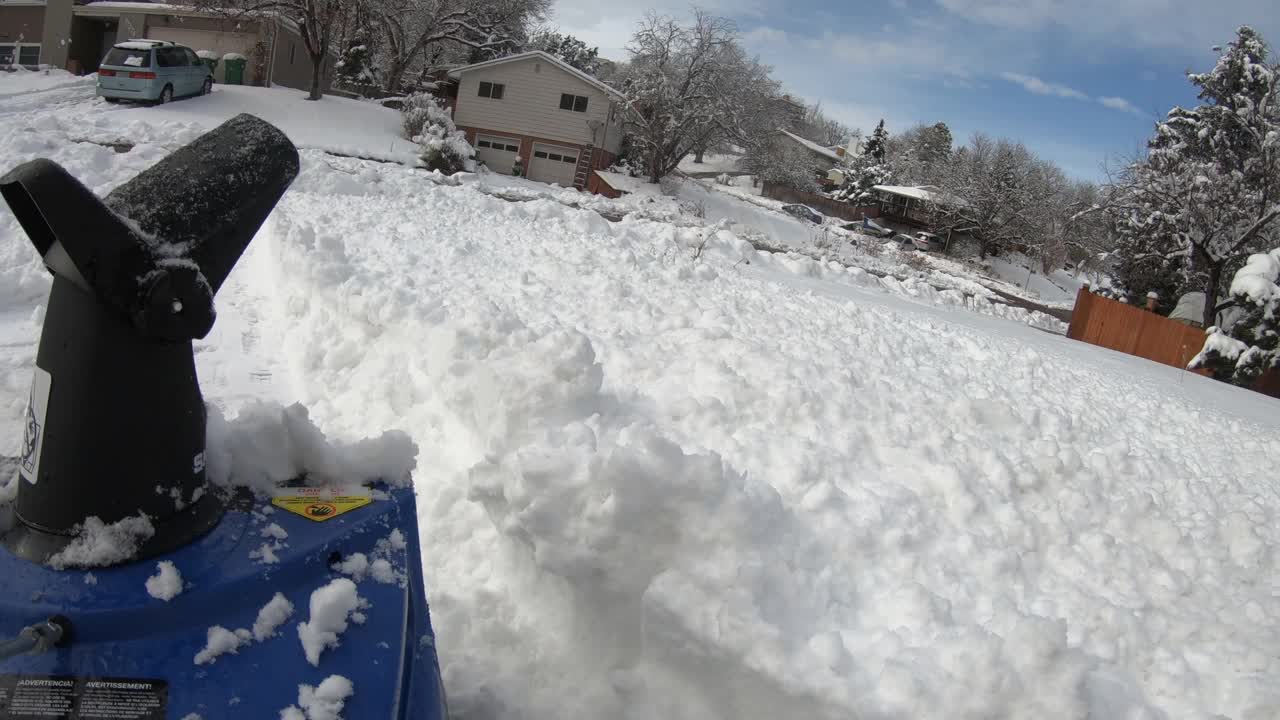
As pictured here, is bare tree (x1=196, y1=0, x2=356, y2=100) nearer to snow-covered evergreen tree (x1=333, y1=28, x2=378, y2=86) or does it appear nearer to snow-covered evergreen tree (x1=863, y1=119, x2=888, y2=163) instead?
snow-covered evergreen tree (x1=333, y1=28, x2=378, y2=86)

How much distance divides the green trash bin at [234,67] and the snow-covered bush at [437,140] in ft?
43.1

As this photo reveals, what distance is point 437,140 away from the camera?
2391cm

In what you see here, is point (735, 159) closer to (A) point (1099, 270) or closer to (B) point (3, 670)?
(A) point (1099, 270)

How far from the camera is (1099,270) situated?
47531 millimetres

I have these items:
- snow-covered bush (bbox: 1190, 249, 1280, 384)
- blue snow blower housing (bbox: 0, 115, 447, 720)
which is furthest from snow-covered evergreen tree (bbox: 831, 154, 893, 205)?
blue snow blower housing (bbox: 0, 115, 447, 720)

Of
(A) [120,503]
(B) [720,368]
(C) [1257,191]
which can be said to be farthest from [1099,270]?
(A) [120,503]

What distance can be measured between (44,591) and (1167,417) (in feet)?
24.3

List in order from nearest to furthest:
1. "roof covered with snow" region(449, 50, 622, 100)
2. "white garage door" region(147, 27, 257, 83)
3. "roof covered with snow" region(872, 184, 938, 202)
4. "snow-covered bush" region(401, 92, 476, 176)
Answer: "snow-covered bush" region(401, 92, 476, 176) < "roof covered with snow" region(449, 50, 622, 100) < "white garage door" region(147, 27, 257, 83) < "roof covered with snow" region(872, 184, 938, 202)

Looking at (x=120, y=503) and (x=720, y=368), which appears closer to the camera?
(x=120, y=503)

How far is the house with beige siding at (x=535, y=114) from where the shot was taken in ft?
122

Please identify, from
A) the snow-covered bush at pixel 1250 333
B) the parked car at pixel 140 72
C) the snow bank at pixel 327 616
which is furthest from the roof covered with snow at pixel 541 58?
the snow bank at pixel 327 616

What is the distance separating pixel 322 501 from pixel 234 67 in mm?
40800

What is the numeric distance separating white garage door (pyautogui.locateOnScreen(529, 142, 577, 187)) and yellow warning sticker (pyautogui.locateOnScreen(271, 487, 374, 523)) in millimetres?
36656

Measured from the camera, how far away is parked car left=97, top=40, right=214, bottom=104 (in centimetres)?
2530
